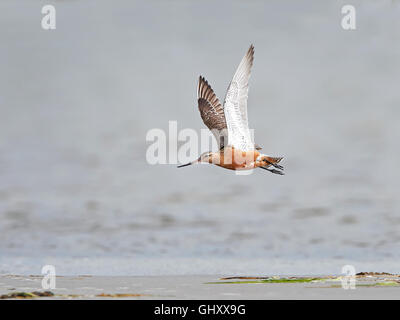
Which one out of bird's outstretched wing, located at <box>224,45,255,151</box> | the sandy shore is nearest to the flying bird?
bird's outstretched wing, located at <box>224,45,255,151</box>

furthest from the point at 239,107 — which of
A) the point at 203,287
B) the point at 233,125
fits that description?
the point at 203,287

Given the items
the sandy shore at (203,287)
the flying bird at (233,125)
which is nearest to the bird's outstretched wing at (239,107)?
the flying bird at (233,125)

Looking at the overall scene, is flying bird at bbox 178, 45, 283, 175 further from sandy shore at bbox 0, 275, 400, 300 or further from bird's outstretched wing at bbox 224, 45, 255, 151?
sandy shore at bbox 0, 275, 400, 300

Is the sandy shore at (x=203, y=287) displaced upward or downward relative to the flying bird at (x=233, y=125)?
downward

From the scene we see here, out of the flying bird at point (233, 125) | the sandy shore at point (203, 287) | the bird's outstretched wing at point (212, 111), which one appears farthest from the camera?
the bird's outstretched wing at point (212, 111)

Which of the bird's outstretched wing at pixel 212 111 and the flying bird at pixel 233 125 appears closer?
the flying bird at pixel 233 125

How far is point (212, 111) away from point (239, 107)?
1.29 metres

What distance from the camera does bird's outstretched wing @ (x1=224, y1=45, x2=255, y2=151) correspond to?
74.9 feet

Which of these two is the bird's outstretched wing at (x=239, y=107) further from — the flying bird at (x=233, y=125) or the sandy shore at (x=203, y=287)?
the sandy shore at (x=203, y=287)

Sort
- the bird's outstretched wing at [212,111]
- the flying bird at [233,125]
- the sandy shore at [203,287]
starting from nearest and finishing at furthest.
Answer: the sandy shore at [203,287] < the flying bird at [233,125] < the bird's outstretched wing at [212,111]

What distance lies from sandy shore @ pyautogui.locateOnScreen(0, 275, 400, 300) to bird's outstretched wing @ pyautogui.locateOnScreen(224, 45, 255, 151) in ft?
18.0

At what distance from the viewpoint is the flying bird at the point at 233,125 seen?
22.3m

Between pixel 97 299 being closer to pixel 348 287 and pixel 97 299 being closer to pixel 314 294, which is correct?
pixel 314 294

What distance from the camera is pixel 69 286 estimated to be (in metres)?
24.7
